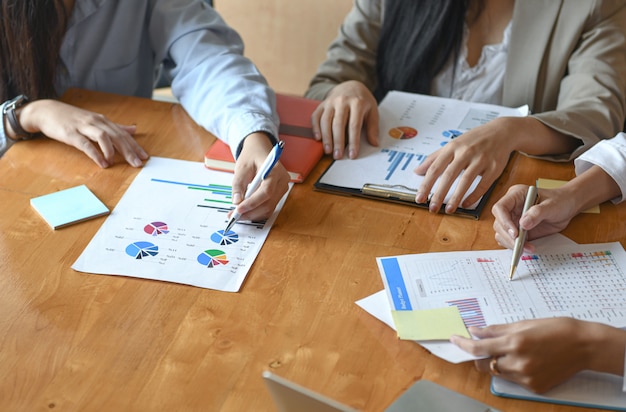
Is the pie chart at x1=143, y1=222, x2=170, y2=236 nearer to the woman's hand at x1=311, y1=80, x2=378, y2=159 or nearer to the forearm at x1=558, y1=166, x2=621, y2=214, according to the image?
the woman's hand at x1=311, y1=80, x2=378, y2=159

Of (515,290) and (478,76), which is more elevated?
(515,290)

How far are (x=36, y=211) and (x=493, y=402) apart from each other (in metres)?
0.83

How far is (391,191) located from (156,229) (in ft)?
1.37

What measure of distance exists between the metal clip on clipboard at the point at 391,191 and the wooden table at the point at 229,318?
2 centimetres

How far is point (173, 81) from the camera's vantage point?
1671 mm

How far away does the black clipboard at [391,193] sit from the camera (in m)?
1.28

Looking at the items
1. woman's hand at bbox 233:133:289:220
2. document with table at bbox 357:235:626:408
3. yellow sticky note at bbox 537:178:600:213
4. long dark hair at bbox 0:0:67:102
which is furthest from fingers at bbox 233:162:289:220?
long dark hair at bbox 0:0:67:102

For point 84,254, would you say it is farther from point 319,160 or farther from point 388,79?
point 388,79

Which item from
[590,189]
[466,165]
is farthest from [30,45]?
[590,189]

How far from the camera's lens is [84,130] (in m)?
1.45

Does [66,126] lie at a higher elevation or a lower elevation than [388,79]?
higher

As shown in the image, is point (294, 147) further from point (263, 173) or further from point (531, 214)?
point (531, 214)

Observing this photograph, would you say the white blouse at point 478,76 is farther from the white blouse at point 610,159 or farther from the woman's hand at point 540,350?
the woman's hand at point 540,350

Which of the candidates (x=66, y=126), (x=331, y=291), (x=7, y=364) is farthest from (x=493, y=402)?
(x=66, y=126)
